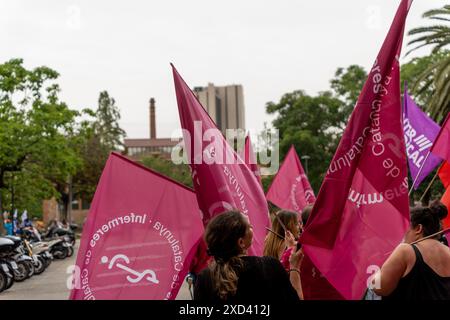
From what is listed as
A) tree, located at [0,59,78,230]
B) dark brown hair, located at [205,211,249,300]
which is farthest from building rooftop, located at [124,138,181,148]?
dark brown hair, located at [205,211,249,300]

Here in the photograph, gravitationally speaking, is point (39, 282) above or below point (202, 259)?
below

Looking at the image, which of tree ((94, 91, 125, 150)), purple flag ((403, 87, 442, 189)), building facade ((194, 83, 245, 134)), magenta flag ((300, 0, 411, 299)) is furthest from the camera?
tree ((94, 91, 125, 150))

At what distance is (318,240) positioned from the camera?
4.68m

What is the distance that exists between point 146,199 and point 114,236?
0.38m

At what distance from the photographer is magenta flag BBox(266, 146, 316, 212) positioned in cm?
1238

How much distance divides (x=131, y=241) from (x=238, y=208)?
2.79 ft

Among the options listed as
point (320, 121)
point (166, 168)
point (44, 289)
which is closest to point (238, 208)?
point (44, 289)

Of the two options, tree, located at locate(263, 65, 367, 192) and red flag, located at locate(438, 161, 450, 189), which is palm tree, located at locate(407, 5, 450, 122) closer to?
red flag, located at locate(438, 161, 450, 189)

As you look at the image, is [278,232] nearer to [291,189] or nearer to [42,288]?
[291,189]

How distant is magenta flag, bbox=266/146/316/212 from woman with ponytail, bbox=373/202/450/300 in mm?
8167

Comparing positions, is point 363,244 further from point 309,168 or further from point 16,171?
point 309,168
